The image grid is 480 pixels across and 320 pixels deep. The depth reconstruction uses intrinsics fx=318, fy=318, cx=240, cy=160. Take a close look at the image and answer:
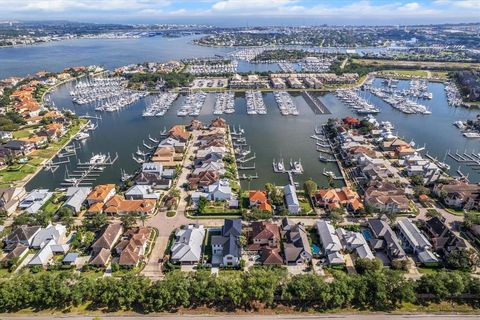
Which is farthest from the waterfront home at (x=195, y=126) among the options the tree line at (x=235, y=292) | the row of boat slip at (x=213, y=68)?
the row of boat slip at (x=213, y=68)

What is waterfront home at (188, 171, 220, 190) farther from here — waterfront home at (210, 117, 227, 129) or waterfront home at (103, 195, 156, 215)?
waterfront home at (210, 117, 227, 129)

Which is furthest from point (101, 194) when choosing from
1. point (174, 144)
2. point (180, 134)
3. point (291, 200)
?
point (291, 200)

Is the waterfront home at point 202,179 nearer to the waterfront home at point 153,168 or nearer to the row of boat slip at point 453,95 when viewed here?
the waterfront home at point 153,168

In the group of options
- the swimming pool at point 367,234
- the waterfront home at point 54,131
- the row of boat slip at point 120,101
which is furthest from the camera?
the row of boat slip at point 120,101

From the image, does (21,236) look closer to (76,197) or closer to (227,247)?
(76,197)

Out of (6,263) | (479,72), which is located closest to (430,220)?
(6,263)

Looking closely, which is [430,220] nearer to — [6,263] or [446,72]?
[6,263]
